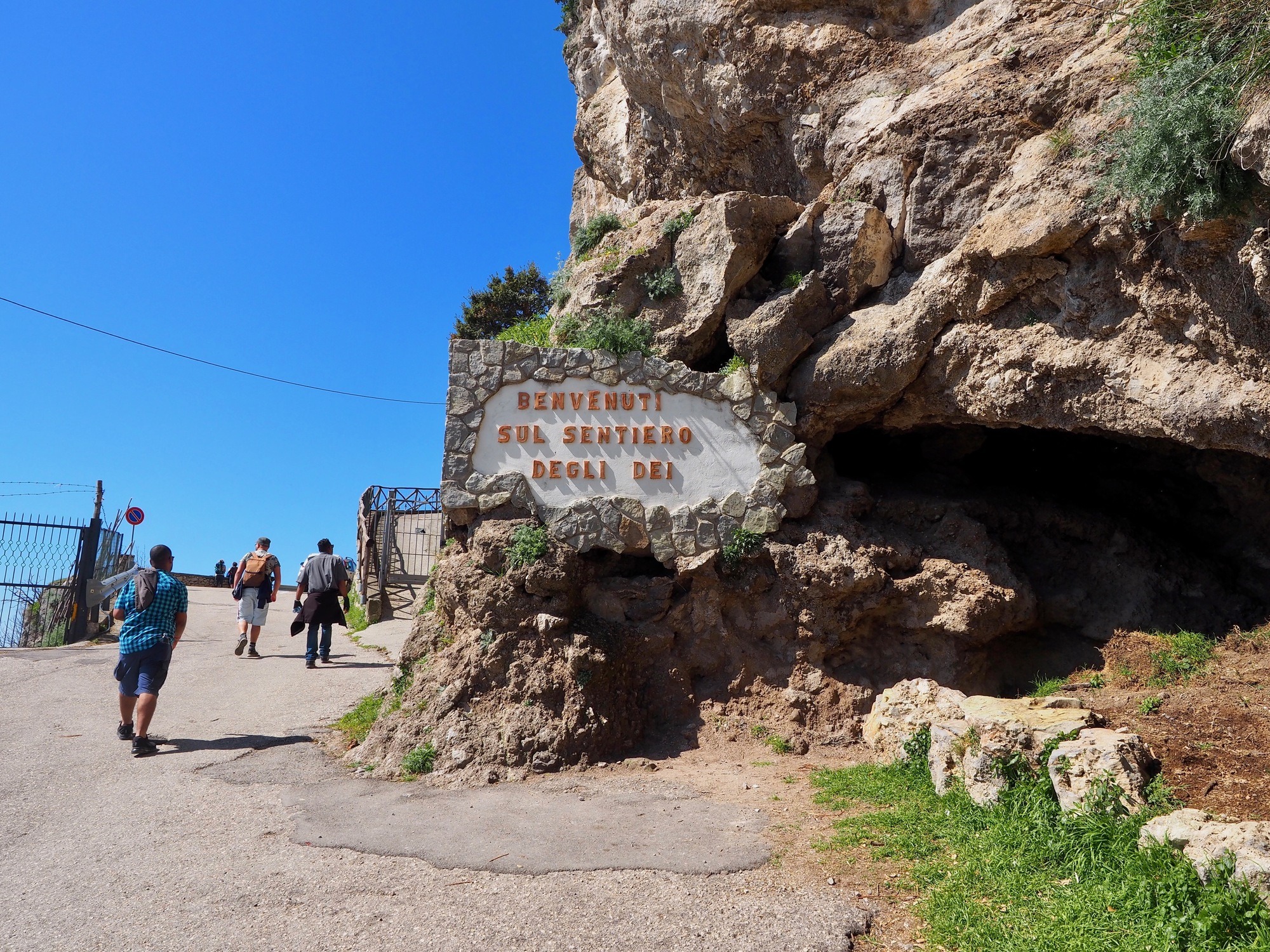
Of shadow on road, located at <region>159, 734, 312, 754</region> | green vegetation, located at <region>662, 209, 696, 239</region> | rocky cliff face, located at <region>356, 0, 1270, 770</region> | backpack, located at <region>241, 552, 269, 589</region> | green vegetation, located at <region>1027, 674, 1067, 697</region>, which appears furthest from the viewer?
backpack, located at <region>241, 552, 269, 589</region>

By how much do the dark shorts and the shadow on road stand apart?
2.14ft

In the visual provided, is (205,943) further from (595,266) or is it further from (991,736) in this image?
(595,266)

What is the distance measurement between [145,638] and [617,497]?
4.80 metres

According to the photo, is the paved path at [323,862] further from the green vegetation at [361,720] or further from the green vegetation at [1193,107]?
the green vegetation at [1193,107]

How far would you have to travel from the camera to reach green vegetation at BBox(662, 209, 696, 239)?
964 cm

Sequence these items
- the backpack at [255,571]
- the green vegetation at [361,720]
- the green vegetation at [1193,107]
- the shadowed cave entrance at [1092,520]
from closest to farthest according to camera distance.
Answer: the green vegetation at [1193,107] → the green vegetation at [361,720] → the shadowed cave entrance at [1092,520] → the backpack at [255,571]

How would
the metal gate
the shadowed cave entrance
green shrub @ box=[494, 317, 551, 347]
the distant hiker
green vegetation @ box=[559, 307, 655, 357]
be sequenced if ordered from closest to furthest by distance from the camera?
the shadowed cave entrance
green vegetation @ box=[559, 307, 655, 357]
green shrub @ box=[494, 317, 551, 347]
the distant hiker
the metal gate

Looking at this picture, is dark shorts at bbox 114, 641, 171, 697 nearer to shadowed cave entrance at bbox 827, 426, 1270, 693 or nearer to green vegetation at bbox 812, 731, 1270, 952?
green vegetation at bbox 812, 731, 1270, 952

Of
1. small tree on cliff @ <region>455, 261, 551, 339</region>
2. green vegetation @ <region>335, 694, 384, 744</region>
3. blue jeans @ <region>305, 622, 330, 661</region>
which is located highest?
small tree on cliff @ <region>455, 261, 551, 339</region>

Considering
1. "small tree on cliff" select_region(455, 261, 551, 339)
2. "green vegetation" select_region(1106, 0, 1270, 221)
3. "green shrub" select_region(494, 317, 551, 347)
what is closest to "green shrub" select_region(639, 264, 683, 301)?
"green shrub" select_region(494, 317, 551, 347)

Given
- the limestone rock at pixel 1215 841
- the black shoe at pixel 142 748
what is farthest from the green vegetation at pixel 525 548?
the limestone rock at pixel 1215 841

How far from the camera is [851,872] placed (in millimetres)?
5137

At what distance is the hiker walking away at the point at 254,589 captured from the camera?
39.7 ft

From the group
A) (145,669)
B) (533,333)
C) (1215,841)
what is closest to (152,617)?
(145,669)
